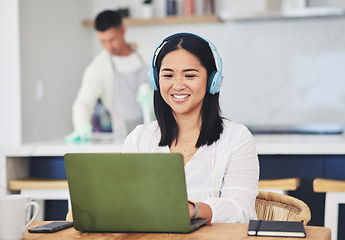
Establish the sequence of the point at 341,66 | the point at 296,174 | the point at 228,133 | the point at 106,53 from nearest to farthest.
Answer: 1. the point at 228,133
2. the point at 296,174
3. the point at 106,53
4. the point at 341,66

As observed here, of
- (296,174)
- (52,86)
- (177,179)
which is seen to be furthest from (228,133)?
(52,86)

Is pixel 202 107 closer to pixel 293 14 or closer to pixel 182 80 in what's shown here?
pixel 182 80

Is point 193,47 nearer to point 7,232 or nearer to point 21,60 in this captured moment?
point 7,232

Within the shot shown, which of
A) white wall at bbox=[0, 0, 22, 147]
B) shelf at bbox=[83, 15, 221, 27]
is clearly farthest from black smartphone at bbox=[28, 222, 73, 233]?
shelf at bbox=[83, 15, 221, 27]

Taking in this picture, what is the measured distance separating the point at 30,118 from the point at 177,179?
2.98 metres

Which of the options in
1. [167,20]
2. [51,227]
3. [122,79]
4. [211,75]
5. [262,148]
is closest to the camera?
[51,227]

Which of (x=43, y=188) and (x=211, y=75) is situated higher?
(x=211, y=75)

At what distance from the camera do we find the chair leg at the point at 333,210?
7.36 feet

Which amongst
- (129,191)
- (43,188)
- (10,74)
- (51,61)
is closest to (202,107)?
(129,191)

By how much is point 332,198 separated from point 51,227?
1421 millimetres

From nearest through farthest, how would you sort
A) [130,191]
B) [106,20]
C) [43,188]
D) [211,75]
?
[130,191]
[211,75]
[43,188]
[106,20]

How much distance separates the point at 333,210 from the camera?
2.25 metres

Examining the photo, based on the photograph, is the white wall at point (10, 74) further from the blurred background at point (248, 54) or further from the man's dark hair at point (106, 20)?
the man's dark hair at point (106, 20)

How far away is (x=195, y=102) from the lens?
5.51 feet
